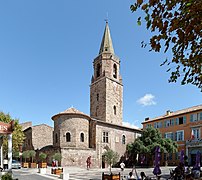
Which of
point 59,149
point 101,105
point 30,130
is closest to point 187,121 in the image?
point 101,105

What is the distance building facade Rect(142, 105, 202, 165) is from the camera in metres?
39.0

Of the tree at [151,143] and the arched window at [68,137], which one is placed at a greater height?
the arched window at [68,137]

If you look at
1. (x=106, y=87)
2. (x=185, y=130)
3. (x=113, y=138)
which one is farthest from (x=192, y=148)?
(x=106, y=87)

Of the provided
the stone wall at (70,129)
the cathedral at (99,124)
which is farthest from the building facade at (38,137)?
the stone wall at (70,129)

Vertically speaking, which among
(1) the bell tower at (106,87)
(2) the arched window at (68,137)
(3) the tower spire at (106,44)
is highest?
(3) the tower spire at (106,44)

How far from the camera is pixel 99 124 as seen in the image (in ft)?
129

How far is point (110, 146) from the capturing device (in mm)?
40250

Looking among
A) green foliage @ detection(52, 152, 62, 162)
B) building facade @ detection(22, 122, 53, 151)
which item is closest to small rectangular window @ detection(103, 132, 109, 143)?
green foliage @ detection(52, 152, 62, 162)

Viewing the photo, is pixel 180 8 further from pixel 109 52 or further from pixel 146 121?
pixel 146 121

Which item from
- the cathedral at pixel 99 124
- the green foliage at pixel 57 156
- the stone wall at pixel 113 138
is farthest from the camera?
the stone wall at pixel 113 138

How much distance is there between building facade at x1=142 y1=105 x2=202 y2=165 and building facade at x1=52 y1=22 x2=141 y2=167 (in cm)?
574

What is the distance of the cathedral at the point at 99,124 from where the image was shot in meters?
37.0

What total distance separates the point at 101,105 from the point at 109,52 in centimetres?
1047

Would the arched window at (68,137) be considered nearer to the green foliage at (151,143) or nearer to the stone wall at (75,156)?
the stone wall at (75,156)
